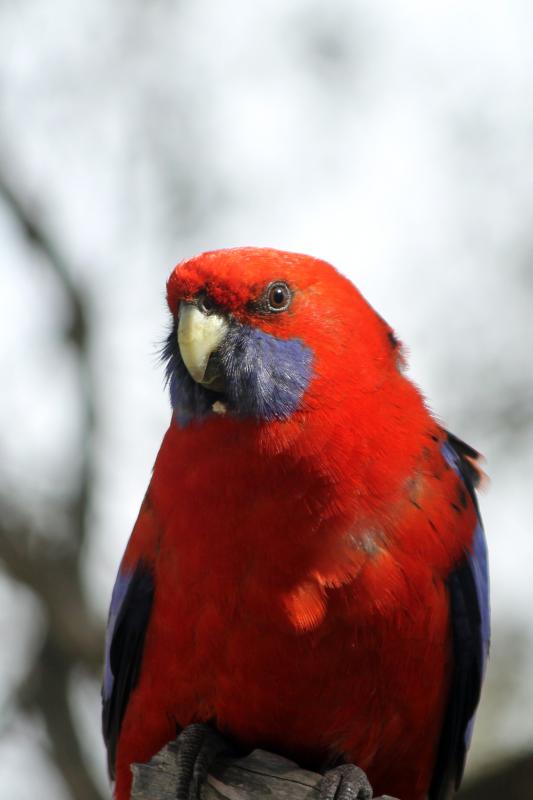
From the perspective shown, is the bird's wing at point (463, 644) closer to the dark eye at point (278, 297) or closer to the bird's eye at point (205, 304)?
the dark eye at point (278, 297)

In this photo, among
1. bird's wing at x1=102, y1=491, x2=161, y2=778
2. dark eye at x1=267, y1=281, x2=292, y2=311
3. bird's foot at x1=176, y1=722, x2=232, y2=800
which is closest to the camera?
bird's foot at x1=176, y1=722, x2=232, y2=800

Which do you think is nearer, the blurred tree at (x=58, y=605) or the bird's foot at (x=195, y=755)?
the bird's foot at (x=195, y=755)

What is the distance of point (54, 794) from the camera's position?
7.38 meters

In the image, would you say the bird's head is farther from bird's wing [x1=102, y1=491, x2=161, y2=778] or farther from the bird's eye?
bird's wing [x1=102, y1=491, x2=161, y2=778]

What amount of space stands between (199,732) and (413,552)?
966 millimetres

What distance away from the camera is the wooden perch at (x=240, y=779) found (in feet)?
12.2

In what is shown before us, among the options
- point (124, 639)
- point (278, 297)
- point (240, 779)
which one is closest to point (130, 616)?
point (124, 639)

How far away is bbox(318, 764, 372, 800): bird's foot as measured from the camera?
3.76 m

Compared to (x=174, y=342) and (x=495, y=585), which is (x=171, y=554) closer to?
(x=174, y=342)

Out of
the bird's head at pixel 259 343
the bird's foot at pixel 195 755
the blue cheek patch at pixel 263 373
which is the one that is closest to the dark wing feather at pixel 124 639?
the bird's foot at pixel 195 755

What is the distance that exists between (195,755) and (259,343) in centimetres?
141

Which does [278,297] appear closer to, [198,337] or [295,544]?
[198,337]

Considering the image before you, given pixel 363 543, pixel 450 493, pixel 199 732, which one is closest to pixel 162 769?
pixel 199 732

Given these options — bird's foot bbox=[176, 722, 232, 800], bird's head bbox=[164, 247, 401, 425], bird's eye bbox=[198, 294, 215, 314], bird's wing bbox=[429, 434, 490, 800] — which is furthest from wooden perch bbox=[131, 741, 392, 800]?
bird's eye bbox=[198, 294, 215, 314]
